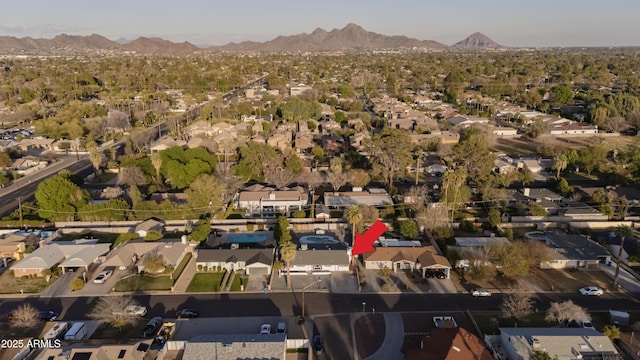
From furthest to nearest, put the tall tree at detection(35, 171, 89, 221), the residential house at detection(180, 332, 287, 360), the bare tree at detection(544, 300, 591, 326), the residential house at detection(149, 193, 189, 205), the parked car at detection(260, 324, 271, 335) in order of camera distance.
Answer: the residential house at detection(149, 193, 189, 205) → the tall tree at detection(35, 171, 89, 221) → the bare tree at detection(544, 300, 591, 326) → the parked car at detection(260, 324, 271, 335) → the residential house at detection(180, 332, 287, 360)

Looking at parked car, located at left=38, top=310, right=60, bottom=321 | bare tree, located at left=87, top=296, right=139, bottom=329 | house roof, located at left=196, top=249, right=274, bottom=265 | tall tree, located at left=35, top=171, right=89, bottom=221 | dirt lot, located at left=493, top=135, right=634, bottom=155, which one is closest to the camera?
bare tree, located at left=87, top=296, right=139, bottom=329

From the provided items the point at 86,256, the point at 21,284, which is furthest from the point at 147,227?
the point at 21,284

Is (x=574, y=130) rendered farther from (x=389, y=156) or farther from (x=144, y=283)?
(x=144, y=283)

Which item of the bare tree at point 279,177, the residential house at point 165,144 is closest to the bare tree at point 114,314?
the bare tree at point 279,177

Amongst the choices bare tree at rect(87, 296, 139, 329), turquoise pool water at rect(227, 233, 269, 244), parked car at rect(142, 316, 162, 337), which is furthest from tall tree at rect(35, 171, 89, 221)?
parked car at rect(142, 316, 162, 337)

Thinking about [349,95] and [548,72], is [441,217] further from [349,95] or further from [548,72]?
[548,72]

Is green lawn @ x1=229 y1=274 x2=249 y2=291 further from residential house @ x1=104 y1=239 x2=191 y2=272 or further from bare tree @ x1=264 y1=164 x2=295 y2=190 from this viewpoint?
bare tree @ x1=264 y1=164 x2=295 y2=190
